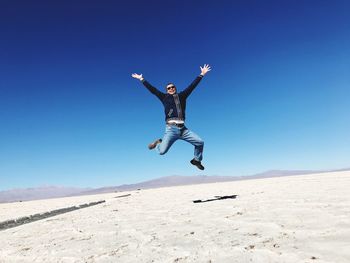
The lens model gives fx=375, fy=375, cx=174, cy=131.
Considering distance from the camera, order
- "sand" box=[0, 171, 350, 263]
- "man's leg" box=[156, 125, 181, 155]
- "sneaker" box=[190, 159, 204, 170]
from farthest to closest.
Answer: "sneaker" box=[190, 159, 204, 170] < "man's leg" box=[156, 125, 181, 155] < "sand" box=[0, 171, 350, 263]

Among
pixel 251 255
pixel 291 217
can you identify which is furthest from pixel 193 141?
pixel 251 255

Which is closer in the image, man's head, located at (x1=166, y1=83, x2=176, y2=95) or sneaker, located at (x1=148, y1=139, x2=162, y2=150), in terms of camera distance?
man's head, located at (x1=166, y1=83, x2=176, y2=95)

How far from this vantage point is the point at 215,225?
4.91 metres

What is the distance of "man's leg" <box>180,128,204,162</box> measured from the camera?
8.77 metres

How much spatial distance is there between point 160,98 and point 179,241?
16.6 feet

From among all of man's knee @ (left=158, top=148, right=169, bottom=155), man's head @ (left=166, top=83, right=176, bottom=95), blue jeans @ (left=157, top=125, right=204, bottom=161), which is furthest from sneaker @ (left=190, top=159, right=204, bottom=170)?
man's head @ (left=166, top=83, right=176, bottom=95)

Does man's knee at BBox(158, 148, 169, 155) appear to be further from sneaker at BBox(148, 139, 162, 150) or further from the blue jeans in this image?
sneaker at BBox(148, 139, 162, 150)

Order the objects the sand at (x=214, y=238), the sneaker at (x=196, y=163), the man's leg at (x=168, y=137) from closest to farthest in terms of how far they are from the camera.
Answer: the sand at (x=214, y=238) < the man's leg at (x=168, y=137) < the sneaker at (x=196, y=163)

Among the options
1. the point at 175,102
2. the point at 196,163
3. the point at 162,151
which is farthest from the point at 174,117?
the point at 196,163

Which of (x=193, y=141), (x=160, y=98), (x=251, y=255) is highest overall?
(x=160, y=98)

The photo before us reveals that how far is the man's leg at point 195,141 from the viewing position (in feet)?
28.8

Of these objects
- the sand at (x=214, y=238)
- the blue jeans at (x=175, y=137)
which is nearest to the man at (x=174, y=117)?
the blue jeans at (x=175, y=137)

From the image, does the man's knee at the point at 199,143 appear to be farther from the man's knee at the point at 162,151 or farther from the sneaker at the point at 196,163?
the man's knee at the point at 162,151

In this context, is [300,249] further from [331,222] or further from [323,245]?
[331,222]
